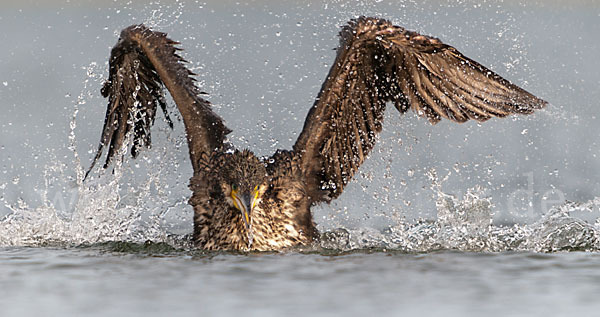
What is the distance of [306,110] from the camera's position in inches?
512

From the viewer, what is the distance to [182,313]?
4.34 m

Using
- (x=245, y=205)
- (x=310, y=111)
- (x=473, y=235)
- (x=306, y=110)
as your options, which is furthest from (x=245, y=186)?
(x=306, y=110)

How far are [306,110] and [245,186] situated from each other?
6677mm

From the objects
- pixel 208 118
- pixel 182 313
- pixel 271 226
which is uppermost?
pixel 208 118

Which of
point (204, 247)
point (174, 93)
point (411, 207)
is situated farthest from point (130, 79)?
point (411, 207)

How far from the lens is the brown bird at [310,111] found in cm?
664

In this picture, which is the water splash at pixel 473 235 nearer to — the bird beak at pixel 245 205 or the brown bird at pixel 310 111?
the brown bird at pixel 310 111

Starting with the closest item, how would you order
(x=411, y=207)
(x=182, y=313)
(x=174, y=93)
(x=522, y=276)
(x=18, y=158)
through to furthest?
(x=182, y=313) < (x=522, y=276) < (x=174, y=93) < (x=411, y=207) < (x=18, y=158)

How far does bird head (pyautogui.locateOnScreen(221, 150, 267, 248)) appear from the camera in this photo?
638 cm

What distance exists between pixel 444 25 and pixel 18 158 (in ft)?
19.6

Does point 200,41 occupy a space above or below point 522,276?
above

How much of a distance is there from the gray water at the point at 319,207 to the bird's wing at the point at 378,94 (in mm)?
203

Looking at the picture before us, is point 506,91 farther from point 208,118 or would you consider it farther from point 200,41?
point 200,41

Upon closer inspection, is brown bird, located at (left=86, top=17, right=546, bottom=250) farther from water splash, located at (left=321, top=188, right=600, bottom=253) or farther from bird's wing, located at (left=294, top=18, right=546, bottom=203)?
water splash, located at (left=321, top=188, right=600, bottom=253)
